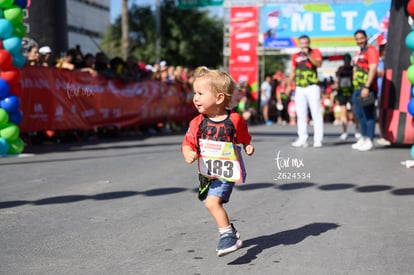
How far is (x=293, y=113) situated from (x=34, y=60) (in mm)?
12986

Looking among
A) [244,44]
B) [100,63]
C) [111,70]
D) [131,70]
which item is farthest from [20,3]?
[244,44]

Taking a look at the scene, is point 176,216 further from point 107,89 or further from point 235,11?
point 235,11

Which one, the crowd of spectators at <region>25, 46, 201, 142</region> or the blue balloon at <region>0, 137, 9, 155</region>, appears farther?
the crowd of spectators at <region>25, 46, 201, 142</region>

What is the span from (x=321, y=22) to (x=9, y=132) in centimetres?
1838

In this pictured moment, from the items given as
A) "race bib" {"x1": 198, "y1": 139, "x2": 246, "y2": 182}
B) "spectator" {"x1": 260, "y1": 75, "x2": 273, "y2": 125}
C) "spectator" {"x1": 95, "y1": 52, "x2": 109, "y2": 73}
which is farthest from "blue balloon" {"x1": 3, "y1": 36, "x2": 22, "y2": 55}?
"spectator" {"x1": 260, "y1": 75, "x2": 273, "y2": 125}

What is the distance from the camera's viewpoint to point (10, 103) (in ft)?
34.0

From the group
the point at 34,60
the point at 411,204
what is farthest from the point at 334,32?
the point at 411,204

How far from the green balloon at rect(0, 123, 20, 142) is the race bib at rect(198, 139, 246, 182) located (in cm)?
691

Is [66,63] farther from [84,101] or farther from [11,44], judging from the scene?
[11,44]

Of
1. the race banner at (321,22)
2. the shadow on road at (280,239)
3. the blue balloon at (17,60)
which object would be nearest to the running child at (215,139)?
the shadow on road at (280,239)

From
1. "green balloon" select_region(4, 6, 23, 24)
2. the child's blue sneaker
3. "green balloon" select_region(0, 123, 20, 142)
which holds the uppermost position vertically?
"green balloon" select_region(4, 6, 23, 24)

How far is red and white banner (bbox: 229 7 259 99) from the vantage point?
2708cm

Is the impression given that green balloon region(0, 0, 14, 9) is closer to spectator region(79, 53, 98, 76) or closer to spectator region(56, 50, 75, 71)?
spectator region(56, 50, 75, 71)

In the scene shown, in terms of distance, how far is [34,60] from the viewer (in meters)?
12.9
